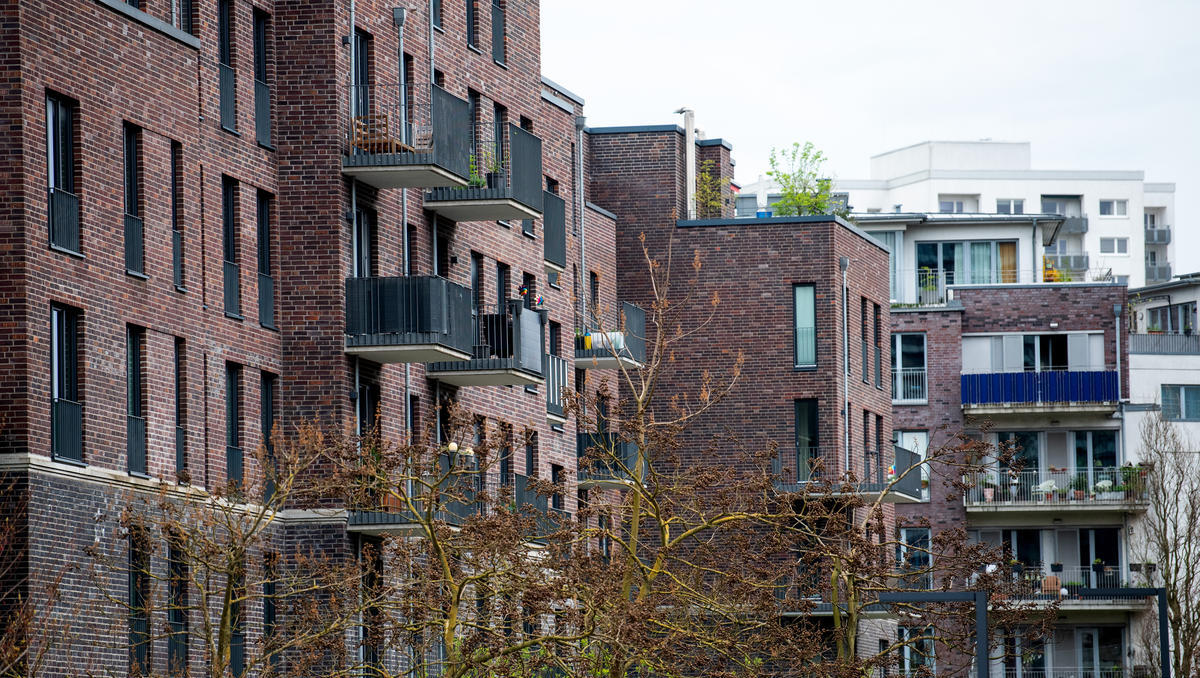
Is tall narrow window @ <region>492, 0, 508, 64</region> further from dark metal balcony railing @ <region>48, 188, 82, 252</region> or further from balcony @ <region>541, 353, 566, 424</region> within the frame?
dark metal balcony railing @ <region>48, 188, 82, 252</region>

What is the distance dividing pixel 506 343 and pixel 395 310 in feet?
16.0

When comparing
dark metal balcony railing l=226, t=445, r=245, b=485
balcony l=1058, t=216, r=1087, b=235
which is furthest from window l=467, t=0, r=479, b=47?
balcony l=1058, t=216, r=1087, b=235

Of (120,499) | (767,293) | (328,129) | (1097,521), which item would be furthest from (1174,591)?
(120,499)

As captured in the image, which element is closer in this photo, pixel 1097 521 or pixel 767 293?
pixel 767 293

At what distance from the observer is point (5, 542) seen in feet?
92.5

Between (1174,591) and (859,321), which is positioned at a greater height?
(859,321)

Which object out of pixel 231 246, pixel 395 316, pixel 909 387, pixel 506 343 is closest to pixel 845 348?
pixel 909 387

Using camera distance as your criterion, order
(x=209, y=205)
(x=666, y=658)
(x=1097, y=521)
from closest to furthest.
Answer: (x=666, y=658) < (x=209, y=205) < (x=1097, y=521)

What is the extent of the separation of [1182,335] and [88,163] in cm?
5695

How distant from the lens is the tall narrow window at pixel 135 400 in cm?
3259

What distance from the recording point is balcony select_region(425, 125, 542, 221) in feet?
139

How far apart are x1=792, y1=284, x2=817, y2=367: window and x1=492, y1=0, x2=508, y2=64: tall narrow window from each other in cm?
1567

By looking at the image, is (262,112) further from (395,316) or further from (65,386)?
(65,386)

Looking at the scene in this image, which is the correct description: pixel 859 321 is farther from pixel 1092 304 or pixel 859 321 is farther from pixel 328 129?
pixel 328 129
